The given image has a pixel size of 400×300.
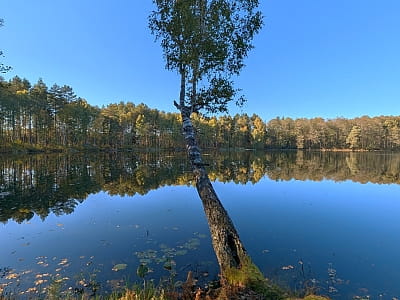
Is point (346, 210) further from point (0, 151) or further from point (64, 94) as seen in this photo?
point (64, 94)

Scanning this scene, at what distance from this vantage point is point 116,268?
23.8 ft

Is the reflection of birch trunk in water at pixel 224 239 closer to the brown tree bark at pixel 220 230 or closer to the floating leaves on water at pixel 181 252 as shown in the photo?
the brown tree bark at pixel 220 230

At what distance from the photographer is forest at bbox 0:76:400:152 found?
60781 mm

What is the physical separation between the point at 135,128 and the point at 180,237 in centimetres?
8570

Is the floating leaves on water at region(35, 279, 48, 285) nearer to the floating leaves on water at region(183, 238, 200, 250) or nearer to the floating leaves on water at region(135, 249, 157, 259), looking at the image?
the floating leaves on water at region(135, 249, 157, 259)

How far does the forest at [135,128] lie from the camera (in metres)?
60.8

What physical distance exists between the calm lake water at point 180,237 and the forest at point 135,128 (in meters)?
16.2

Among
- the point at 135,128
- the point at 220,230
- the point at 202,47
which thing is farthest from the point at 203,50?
the point at 135,128

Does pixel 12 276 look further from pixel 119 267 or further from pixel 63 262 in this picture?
pixel 119 267

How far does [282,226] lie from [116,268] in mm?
8062

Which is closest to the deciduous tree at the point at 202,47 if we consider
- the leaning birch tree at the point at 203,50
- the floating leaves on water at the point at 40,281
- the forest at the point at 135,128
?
the leaning birch tree at the point at 203,50

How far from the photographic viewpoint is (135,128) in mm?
91438

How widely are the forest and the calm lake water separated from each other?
53.1 feet

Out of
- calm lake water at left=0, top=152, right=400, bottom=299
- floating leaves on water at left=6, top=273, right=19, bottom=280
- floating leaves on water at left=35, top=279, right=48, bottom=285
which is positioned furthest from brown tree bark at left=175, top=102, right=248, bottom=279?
floating leaves on water at left=6, top=273, right=19, bottom=280
